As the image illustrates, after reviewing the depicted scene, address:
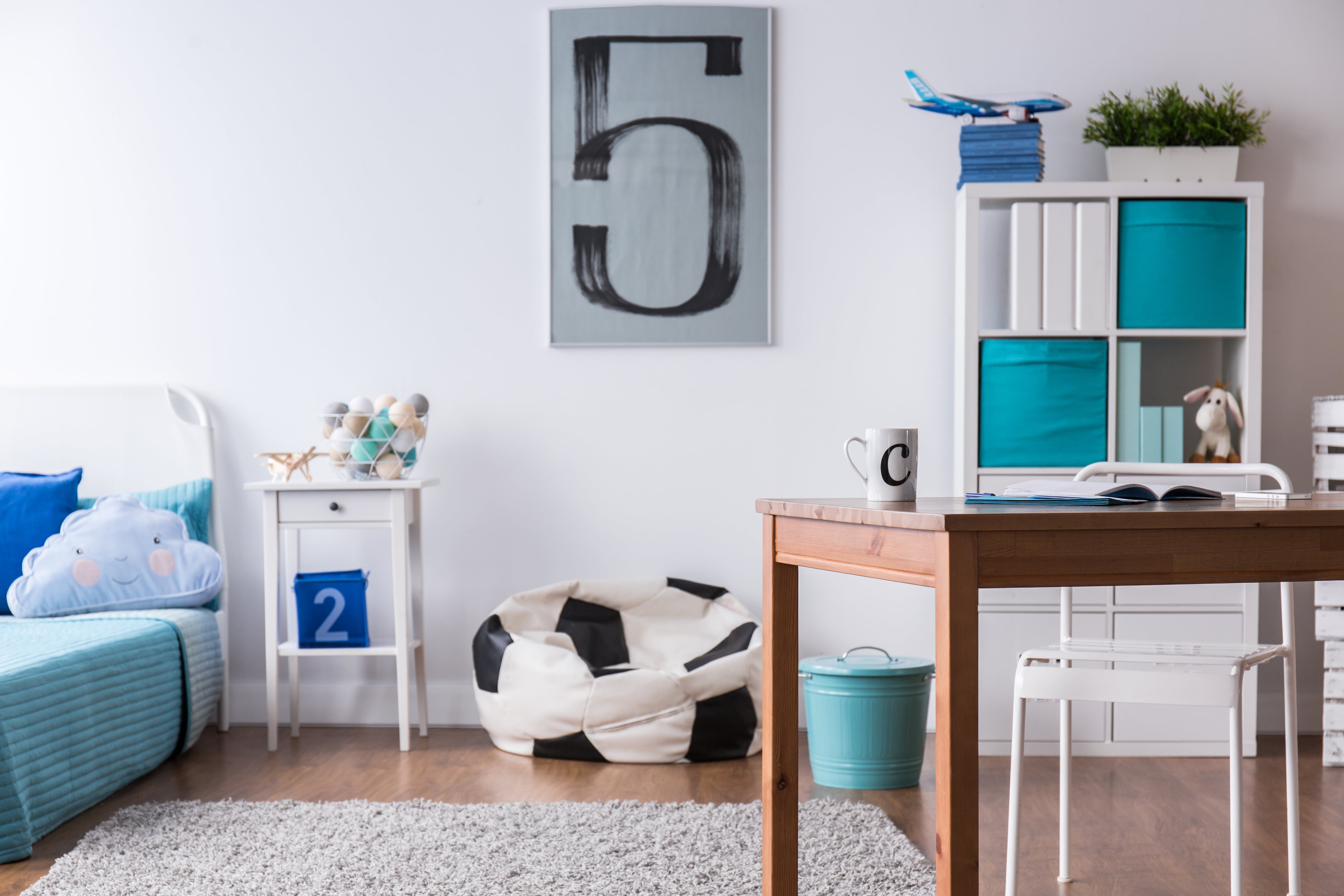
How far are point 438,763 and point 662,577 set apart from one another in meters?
0.78

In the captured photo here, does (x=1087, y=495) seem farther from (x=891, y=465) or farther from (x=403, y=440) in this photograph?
(x=403, y=440)

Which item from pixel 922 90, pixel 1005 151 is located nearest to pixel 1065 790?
pixel 1005 151

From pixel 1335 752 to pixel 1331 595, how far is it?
0.38 m

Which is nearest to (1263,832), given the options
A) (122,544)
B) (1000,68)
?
(1000,68)

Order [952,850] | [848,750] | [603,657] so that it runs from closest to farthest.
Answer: [952,850]
[848,750]
[603,657]

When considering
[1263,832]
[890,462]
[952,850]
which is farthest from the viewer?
[1263,832]

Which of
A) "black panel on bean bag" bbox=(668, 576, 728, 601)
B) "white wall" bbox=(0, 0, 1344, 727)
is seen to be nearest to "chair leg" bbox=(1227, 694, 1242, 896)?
"white wall" bbox=(0, 0, 1344, 727)

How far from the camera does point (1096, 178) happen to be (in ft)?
9.52

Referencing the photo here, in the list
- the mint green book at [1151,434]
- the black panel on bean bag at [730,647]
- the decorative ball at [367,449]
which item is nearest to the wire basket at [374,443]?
the decorative ball at [367,449]

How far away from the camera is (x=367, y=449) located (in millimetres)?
2740

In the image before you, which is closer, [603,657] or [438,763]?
[438,763]

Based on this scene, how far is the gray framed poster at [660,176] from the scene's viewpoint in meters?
2.93

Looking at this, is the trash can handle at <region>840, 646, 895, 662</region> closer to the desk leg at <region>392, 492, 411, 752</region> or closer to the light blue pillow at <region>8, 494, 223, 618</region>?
the desk leg at <region>392, 492, 411, 752</region>

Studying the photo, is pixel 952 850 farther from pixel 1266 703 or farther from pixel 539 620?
pixel 1266 703
